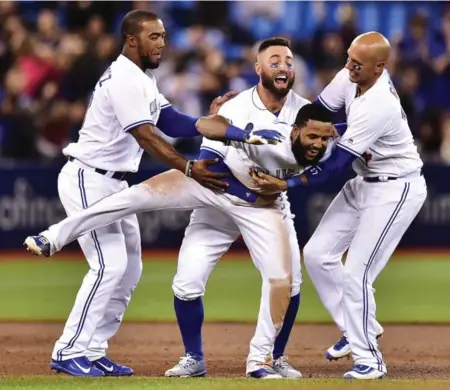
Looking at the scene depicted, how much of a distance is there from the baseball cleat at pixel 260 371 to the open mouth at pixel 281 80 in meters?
1.61

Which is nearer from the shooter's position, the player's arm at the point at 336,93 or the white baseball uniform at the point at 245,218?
the white baseball uniform at the point at 245,218

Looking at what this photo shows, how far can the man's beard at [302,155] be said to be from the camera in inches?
251

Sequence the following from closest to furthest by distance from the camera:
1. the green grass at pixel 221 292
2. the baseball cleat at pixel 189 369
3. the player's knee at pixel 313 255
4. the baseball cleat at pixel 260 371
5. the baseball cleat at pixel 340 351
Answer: the baseball cleat at pixel 260 371
the baseball cleat at pixel 189 369
the player's knee at pixel 313 255
the baseball cleat at pixel 340 351
the green grass at pixel 221 292

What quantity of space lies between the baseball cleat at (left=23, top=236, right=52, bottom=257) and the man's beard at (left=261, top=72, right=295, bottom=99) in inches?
61.1

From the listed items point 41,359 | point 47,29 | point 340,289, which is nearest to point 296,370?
point 340,289

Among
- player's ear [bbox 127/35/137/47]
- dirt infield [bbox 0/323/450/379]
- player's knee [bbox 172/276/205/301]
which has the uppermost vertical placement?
player's ear [bbox 127/35/137/47]

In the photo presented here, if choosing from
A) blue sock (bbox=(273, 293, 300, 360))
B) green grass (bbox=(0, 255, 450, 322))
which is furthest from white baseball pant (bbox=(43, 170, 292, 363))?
green grass (bbox=(0, 255, 450, 322))

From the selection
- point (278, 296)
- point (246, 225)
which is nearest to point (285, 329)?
point (278, 296)

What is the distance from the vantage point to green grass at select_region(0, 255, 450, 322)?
979 centimetres

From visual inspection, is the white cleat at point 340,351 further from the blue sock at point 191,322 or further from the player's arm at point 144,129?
the player's arm at point 144,129

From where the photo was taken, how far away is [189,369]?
6586 millimetres

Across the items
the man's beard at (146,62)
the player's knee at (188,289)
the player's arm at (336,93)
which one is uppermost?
the man's beard at (146,62)

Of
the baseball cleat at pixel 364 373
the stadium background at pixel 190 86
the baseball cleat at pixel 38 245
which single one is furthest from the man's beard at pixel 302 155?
the stadium background at pixel 190 86

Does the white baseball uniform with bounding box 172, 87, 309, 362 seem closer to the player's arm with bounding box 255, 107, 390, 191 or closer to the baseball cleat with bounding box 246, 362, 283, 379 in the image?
the baseball cleat with bounding box 246, 362, 283, 379
